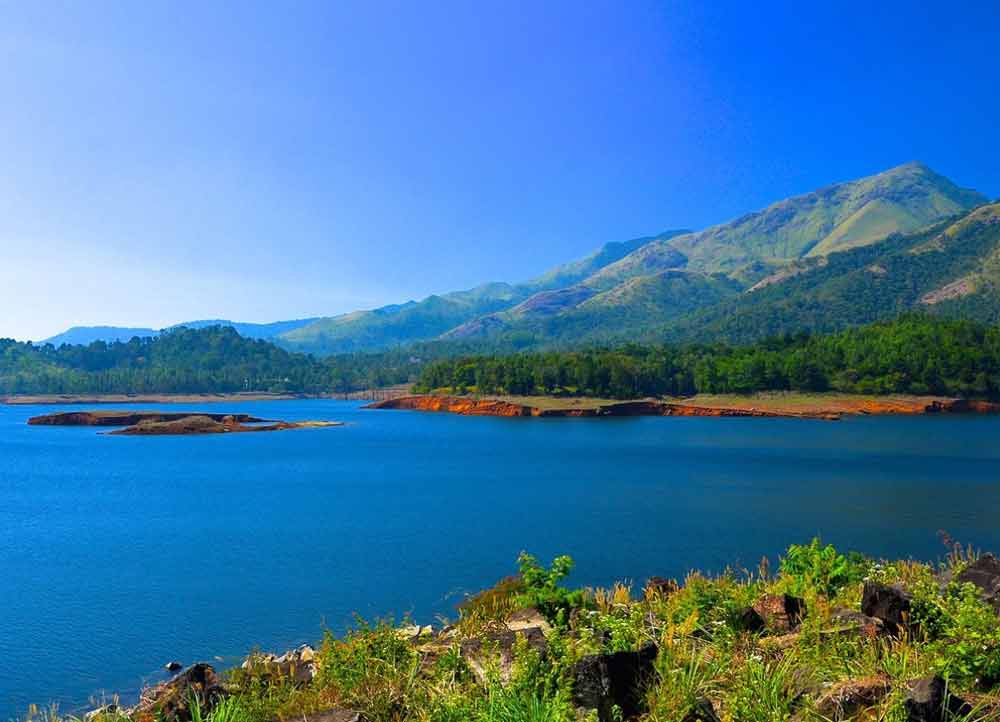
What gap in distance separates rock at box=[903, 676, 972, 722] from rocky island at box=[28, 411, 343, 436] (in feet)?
433

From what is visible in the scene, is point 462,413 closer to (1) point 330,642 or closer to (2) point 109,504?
(2) point 109,504

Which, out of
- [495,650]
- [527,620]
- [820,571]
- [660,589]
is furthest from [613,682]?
[820,571]

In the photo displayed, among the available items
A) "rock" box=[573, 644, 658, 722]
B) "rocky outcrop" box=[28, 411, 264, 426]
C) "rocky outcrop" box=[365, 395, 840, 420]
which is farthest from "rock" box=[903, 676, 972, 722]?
"rocky outcrop" box=[28, 411, 264, 426]

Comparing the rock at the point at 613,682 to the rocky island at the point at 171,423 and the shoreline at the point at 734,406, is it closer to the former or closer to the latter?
the rocky island at the point at 171,423

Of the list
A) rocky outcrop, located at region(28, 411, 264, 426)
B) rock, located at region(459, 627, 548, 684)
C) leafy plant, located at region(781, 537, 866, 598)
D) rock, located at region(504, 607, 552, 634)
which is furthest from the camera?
rocky outcrop, located at region(28, 411, 264, 426)

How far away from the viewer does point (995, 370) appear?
15100 centimetres

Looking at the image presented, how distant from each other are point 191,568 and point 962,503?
46543mm

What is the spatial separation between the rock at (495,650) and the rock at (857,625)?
474 cm

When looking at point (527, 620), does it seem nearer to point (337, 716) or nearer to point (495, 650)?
point (495, 650)

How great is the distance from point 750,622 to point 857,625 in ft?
6.38

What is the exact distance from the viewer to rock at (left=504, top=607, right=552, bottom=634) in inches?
551

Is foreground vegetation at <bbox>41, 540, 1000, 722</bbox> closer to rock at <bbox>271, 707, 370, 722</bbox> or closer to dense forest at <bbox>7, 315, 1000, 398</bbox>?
rock at <bbox>271, 707, 370, 722</bbox>

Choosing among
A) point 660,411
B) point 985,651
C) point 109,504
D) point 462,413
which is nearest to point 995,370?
point 660,411

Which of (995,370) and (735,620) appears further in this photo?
(995,370)
